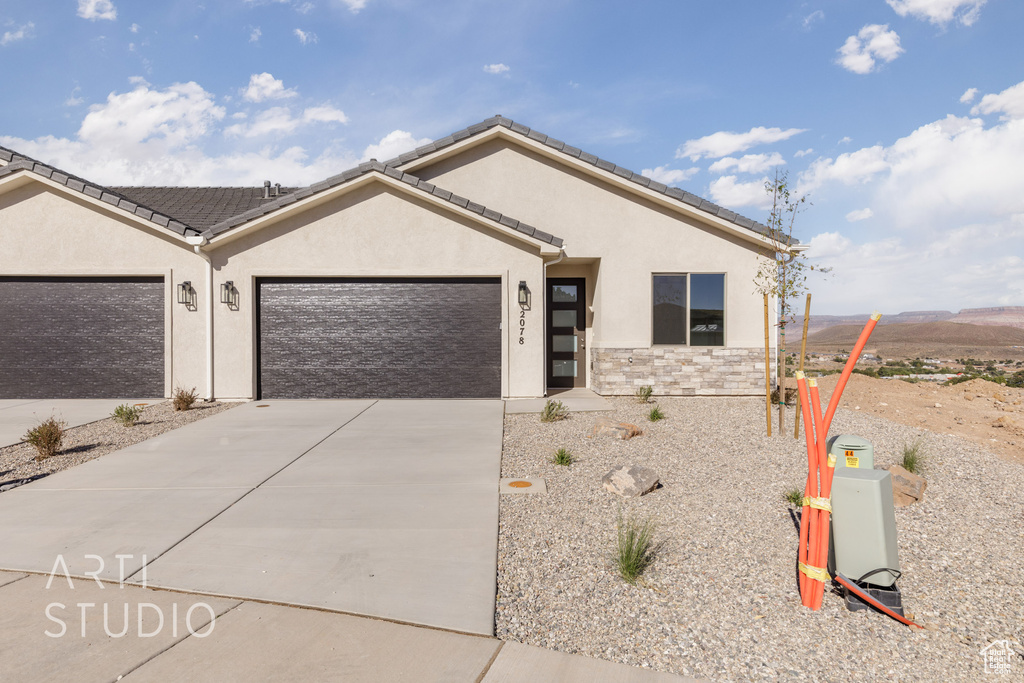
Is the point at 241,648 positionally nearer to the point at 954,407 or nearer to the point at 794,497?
the point at 794,497

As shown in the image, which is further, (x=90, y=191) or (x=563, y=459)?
(x=90, y=191)

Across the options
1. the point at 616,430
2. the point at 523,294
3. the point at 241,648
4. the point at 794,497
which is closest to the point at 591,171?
the point at 523,294

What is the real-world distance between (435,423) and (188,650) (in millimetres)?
5985

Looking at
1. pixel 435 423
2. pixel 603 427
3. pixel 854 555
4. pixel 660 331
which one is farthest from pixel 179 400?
pixel 854 555

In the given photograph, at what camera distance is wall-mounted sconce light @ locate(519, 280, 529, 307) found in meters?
11.3

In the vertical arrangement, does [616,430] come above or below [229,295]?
below

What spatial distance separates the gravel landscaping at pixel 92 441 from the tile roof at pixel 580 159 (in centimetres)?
657

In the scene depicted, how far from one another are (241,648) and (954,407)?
13269 mm

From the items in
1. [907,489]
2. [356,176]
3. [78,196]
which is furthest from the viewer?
[78,196]

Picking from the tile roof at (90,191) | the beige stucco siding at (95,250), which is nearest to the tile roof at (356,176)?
the tile roof at (90,191)

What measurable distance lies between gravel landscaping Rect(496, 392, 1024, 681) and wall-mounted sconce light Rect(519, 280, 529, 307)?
5308 millimetres

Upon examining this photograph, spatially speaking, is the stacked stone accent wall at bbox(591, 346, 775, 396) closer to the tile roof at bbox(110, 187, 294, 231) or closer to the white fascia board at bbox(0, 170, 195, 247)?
the white fascia board at bbox(0, 170, 195, 247)

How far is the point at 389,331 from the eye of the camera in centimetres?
1150

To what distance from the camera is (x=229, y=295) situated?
1120cm
